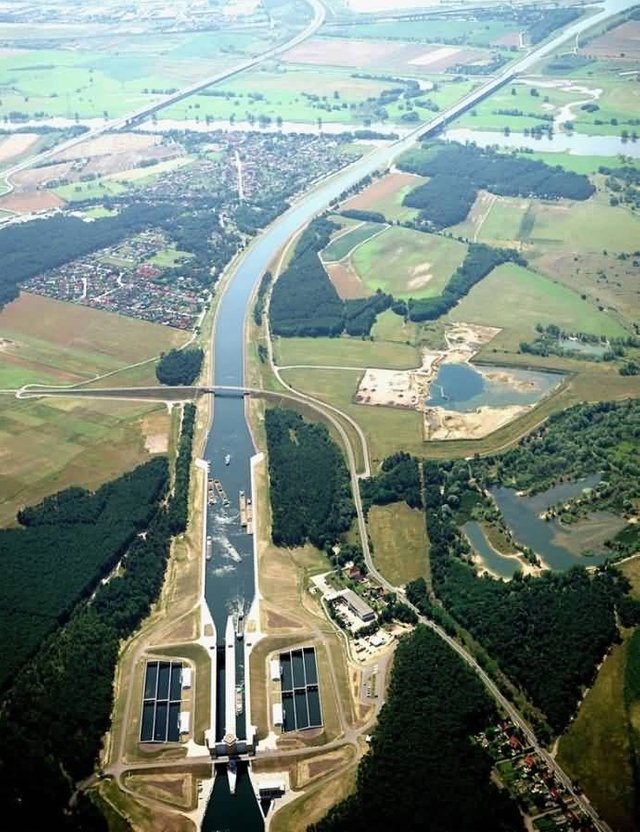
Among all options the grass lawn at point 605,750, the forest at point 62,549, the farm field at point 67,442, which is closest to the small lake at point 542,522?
the grass lawn at point 605,750

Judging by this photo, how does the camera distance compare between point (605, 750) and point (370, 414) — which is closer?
point (605, 750)

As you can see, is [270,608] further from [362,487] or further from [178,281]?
→ [178,281]

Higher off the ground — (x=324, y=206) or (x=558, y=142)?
(x=558, y=142)

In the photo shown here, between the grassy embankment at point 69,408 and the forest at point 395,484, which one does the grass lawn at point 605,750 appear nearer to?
the forest at point 395,484

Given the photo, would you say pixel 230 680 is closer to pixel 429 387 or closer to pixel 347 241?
pixel 429 387

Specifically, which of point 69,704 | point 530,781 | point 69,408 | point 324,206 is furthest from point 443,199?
point 530,781

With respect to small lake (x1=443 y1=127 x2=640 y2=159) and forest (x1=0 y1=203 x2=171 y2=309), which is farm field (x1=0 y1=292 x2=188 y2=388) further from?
small lake (x1=443 y1=127 x2=640 y2=159)

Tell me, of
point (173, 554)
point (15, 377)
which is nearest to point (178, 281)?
point (15, 377)
